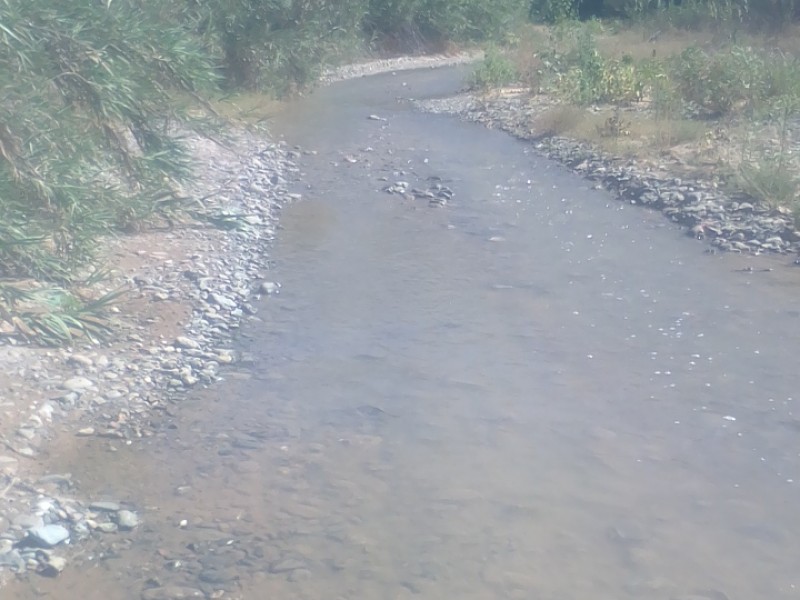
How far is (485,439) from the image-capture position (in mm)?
6074

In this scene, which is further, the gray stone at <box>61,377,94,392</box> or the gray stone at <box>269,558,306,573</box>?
the gray stone at <box>61,377,94,392</box>

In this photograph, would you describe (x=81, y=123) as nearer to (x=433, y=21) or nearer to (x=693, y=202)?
(x=693, y=202)

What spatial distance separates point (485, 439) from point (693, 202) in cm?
594

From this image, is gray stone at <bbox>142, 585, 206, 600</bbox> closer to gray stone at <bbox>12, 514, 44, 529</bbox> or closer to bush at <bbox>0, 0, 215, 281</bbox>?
gray stone at <bbox>12, 514, 44, 529</bbox>

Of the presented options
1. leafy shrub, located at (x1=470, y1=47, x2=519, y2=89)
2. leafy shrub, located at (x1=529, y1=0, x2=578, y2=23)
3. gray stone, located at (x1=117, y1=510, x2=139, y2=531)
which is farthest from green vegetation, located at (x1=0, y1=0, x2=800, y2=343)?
leafy shrub, located at (x1=529, y1=0, x2=578, y2=23)

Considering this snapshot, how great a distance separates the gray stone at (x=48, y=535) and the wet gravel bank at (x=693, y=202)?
270 inches

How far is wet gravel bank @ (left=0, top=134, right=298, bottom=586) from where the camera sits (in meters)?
4.96

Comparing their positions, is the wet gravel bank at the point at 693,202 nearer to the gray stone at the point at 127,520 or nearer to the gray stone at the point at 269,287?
the gray stone at the point at 269,287

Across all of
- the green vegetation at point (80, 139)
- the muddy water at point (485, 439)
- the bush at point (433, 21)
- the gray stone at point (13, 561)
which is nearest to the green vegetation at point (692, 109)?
the muddy water at point (485, 439)

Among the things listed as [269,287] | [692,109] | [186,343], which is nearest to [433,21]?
[692,109]

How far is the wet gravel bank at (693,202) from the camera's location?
385 inches

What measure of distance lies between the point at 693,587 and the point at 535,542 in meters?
0.76

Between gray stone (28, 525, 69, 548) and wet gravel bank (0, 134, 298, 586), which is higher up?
wet gravel bank (0, 134, 298, 586)

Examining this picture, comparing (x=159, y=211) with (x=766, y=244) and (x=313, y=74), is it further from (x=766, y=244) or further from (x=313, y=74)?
(x=313, y=74)
